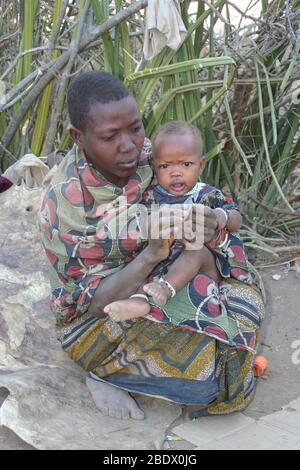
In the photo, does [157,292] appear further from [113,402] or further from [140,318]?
[113,402]

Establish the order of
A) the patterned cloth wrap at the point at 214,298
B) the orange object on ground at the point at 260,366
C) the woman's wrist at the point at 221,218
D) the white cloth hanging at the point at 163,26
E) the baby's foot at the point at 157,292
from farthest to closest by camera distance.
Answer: the white cloth hanging at the point at 163,26 → the orange object on ground at the point at 260,366 → the woman's wrist at the point at 221,218 → the patterned cloth wrap at the point at 214,298 → the baby's foot at the point at 157,292

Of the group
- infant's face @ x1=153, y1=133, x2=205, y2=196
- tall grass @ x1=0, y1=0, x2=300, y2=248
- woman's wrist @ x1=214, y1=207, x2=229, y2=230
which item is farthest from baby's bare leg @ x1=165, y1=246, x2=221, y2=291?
tall grass @ x1=0, y1=0, x2=300, y2=248

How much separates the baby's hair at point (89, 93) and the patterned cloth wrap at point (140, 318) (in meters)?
0.15

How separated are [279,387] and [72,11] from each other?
2268 millimetres

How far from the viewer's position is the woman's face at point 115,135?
208cm

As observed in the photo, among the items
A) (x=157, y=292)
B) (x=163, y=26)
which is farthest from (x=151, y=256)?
(x=163, y=26)

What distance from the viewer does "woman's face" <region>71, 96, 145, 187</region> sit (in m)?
2.08

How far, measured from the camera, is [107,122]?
81.7 inches

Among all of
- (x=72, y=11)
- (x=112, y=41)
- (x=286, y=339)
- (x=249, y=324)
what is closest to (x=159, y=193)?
(x=249, y=324)

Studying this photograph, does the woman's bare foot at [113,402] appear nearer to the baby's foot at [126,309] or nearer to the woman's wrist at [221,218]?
the baby's foot at [126,309]

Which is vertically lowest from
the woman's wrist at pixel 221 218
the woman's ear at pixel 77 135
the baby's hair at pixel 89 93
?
the woman's wrist at pixel 221 218

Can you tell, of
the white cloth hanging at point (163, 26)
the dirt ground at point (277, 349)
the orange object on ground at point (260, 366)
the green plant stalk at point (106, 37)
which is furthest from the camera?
the green plant stalk at point (106, 37)

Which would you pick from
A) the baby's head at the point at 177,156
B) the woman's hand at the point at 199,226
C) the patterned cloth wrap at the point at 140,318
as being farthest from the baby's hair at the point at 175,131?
the woman's hand at the point at 199,226

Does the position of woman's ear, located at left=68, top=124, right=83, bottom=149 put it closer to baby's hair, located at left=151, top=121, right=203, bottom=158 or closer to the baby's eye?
the baby's eye
